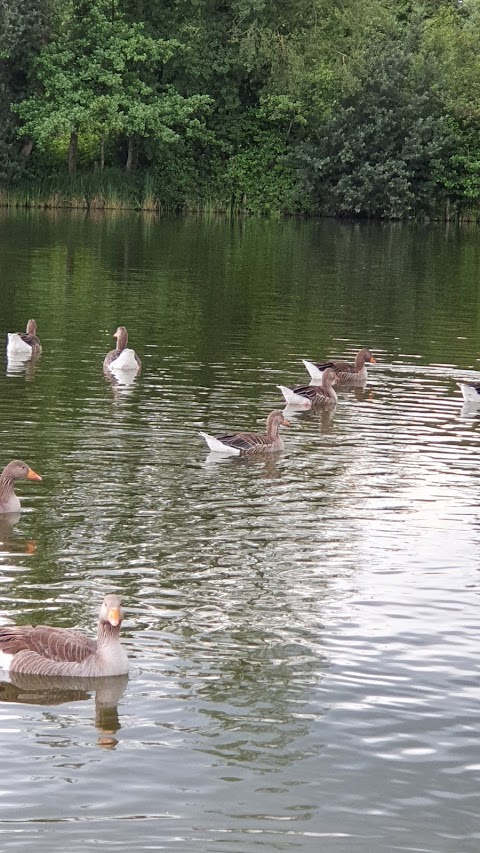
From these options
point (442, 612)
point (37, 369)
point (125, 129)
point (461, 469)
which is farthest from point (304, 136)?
point (442, 612)

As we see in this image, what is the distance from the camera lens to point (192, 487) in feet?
52.0

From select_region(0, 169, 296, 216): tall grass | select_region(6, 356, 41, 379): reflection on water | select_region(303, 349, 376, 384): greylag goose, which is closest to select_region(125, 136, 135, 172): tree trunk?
select_region(0, 169, 296, 216): tall grass

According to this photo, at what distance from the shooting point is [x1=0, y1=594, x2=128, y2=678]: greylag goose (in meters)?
10.0

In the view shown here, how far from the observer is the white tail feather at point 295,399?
2109cm

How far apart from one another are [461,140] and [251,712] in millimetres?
75228

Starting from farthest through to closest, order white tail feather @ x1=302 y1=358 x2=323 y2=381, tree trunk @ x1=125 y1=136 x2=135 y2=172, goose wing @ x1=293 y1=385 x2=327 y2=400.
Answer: tree trunk @ x1=125 y1=136 x2=135 y2=172
white tail feather @ x1=302 y1=358 x2=323 y2=381
goose wing @ x1=293 y1=385 x2=327 y2=400

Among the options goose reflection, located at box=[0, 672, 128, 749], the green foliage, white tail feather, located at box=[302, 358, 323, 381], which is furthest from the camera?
the green foliage

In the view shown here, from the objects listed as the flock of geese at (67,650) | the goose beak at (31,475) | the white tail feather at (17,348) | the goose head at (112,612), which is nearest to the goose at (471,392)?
the white tail feather at (17,348)

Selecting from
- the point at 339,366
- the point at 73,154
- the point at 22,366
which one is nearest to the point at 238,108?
the point at 73,154

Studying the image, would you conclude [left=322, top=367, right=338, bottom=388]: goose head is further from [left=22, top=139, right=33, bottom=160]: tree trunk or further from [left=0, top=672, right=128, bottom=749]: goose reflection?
[left=22, top=139, right=33, bottom=160]: tree trunk

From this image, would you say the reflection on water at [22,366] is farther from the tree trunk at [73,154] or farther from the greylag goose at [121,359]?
the tree trunk at [73,154]

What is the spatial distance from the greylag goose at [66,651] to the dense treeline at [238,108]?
2433 inches

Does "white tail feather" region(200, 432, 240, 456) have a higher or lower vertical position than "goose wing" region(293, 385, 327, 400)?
lower

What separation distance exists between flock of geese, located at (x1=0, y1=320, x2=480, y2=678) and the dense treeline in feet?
158
